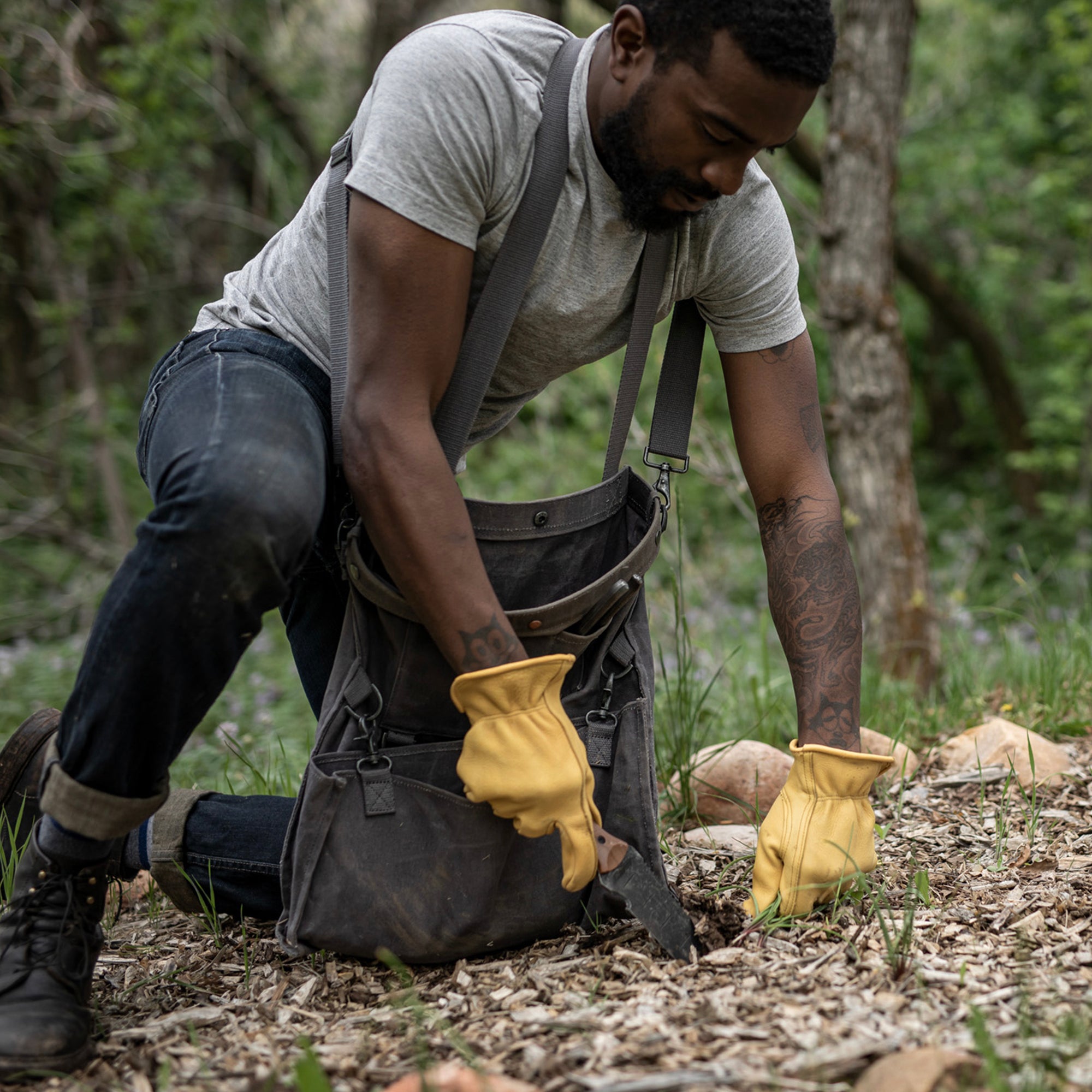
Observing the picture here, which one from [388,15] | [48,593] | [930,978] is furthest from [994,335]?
[930,978]

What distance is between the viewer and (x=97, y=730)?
150 cm

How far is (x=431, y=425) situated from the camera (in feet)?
5.50

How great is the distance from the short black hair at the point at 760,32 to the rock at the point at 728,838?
1.44 meters

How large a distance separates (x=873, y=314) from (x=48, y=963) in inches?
131

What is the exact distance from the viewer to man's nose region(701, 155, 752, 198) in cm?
173

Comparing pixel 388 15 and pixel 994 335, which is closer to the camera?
pixel 388 15

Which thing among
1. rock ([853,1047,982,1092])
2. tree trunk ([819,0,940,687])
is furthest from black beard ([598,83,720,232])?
tree trunk ([819,0,940,687])

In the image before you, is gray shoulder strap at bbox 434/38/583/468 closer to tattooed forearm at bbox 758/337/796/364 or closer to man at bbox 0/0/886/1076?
man at bbox 0/0/886/1076

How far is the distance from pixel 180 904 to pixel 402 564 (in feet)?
2.99

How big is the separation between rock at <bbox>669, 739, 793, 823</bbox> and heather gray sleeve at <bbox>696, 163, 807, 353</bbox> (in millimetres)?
957

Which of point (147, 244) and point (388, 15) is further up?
point (388, 15)

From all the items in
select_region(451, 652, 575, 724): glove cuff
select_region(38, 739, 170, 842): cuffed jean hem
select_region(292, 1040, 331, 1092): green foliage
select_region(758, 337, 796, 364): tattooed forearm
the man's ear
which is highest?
the man's ear

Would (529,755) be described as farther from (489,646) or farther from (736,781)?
(736,781)

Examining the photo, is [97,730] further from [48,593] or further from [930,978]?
[48,593]
